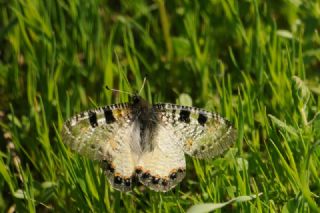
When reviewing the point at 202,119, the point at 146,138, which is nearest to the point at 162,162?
the point at 146,138

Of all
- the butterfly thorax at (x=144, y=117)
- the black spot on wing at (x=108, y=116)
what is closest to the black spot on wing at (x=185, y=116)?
the butterfly thorax at (x=144, y=117)

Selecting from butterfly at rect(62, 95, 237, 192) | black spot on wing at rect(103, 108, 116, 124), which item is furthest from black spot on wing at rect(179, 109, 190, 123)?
black spot on wing at rect(103, 108, 116, 124)

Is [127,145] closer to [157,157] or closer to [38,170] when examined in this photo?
[157,157]

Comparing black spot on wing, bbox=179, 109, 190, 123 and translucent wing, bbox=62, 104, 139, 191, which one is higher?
black spot on wing, bbox=179, 109, 190, 123

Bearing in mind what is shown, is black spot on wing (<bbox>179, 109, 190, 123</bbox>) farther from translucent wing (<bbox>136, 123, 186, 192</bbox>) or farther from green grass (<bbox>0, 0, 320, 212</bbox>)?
green grass (<bbox>0, 0, 320, 212</bbox>)

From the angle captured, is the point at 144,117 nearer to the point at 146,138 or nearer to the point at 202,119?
the point at 146,138

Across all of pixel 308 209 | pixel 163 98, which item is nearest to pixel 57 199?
pixel 163 98
